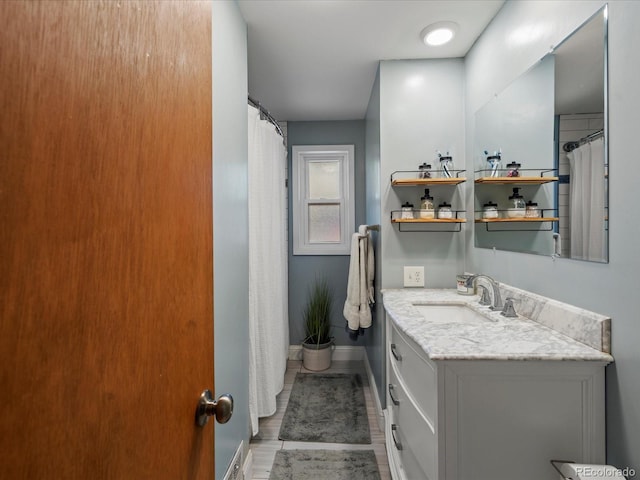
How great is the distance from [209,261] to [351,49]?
1.73 metres

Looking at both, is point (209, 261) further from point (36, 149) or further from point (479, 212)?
point (479, 212)

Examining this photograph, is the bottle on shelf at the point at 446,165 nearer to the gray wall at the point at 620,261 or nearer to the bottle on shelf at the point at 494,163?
the bottle on shelf at the point at 494,163

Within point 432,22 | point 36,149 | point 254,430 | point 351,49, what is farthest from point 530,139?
point 254,430

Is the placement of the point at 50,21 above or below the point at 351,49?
below

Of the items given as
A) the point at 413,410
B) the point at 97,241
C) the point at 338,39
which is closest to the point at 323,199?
the point at 338,39

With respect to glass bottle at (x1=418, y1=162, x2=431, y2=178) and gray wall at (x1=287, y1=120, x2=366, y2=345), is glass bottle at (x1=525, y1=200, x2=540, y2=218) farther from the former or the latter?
gray wall at (x1=287, y1=120, x2=366, y2=345)

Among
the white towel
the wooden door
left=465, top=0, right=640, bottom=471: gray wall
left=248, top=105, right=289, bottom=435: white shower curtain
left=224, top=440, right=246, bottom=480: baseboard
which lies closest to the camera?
the wooden door

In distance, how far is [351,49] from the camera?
1.85m

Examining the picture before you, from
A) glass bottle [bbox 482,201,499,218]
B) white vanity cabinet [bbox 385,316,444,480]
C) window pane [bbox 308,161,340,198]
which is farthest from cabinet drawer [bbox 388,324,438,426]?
window pane [bbox 308,161,340,198]

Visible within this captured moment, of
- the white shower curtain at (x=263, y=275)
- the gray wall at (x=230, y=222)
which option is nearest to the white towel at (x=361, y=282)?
the white shower curtain at (x=263, y=275)

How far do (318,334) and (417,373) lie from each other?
6.12ft

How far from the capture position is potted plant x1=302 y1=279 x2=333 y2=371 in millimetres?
2834

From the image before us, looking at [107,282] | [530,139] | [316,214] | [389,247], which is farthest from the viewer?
[316,214]

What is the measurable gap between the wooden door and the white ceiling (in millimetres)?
1237
